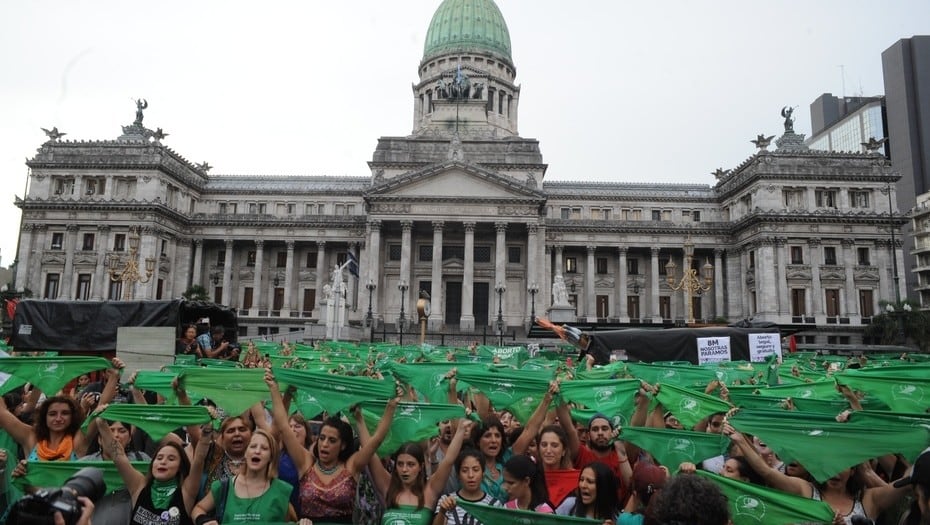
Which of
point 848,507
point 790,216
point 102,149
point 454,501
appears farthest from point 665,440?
point 102,149

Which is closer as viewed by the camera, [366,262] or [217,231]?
[366,262]

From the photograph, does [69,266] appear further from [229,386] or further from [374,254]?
[229,386]

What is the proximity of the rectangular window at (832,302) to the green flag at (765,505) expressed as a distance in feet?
194

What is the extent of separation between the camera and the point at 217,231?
2482 inches

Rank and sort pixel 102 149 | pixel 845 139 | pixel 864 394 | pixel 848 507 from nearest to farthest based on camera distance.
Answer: pixel 848 507 → pixel 864 394 → pixel 102 149 → pixel 845 139

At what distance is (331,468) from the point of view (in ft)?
20.4

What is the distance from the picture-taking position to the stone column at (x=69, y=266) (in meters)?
57.1

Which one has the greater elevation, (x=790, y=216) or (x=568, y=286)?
(x=790, y=216)

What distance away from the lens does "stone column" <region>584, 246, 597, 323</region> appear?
62062 millimetres

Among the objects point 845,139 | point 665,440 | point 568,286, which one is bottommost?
point 665,440

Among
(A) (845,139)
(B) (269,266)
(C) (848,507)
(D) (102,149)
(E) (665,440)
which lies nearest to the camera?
(C) (848,507)

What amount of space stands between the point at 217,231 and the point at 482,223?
2804cm

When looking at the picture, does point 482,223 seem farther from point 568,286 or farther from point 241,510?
point 241,510

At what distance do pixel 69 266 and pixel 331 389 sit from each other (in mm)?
61518
